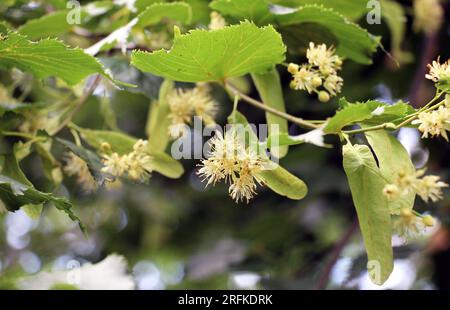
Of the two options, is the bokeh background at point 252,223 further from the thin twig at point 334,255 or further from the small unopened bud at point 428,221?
the small unopened bud at point 428,221

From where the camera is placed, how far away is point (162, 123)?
1074 millimetres

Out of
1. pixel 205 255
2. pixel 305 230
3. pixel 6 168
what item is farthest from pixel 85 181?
pixel 305 230

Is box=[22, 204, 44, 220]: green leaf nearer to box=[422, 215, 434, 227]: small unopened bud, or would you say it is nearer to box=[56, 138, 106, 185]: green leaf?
box=[56, 138, 106, 185]: green leaf

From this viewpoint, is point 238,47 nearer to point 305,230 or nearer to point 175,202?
point 305,230

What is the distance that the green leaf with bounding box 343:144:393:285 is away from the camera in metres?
0.73

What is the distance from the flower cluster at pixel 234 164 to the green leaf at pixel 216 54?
4.4 inches

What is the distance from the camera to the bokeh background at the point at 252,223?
1.70 m

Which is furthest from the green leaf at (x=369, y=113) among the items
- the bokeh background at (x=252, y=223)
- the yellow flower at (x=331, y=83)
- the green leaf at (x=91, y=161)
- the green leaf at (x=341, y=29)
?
the bokeh background at (x=252, y=223)

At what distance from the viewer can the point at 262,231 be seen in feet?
5.99

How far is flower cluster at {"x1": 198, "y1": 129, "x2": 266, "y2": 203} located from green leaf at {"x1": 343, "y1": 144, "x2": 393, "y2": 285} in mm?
111

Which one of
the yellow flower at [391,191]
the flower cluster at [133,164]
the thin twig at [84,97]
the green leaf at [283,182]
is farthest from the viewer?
the thin twig at [84,97]

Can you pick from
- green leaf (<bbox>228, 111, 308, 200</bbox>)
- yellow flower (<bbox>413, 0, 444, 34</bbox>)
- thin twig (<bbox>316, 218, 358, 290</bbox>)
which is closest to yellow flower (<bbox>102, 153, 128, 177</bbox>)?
green leaf (<bbox>228, 111, 308, 200</bbox>)

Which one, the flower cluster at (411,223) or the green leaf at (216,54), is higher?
the green leaf at (216,54)
